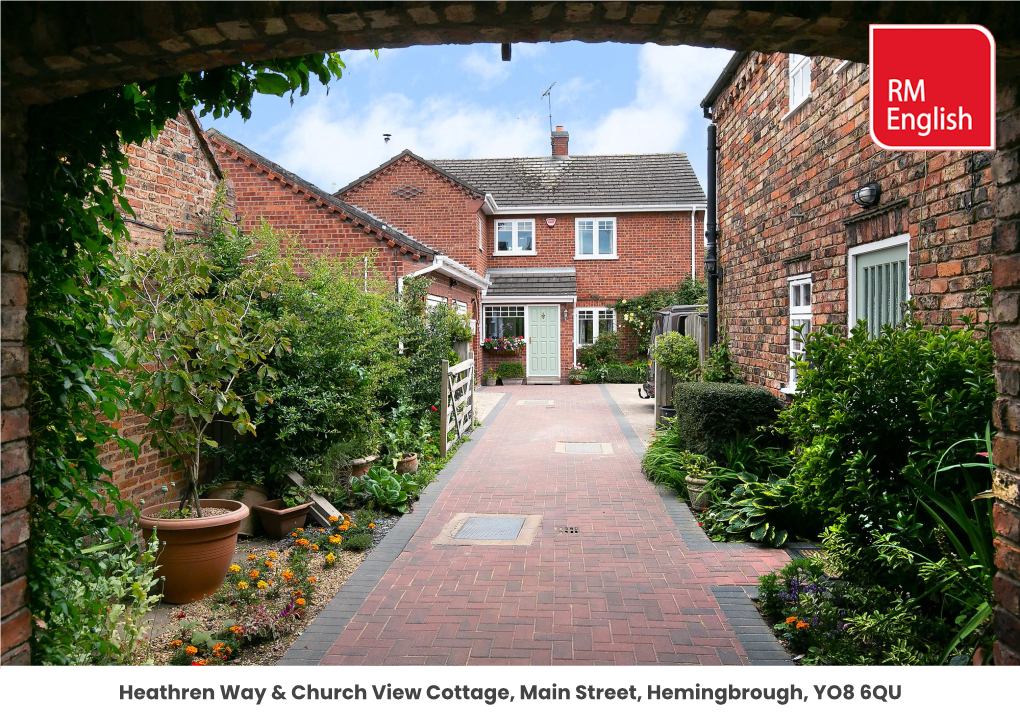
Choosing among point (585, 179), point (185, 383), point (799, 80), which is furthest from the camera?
point (585, 179)

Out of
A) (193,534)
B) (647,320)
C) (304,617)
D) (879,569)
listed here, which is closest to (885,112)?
(879,569)

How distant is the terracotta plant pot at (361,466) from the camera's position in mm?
7839

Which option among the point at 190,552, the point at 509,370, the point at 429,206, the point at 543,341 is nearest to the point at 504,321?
the point at 543,341

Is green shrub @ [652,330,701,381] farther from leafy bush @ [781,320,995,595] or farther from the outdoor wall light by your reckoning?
leafy bush @ [781,320,995,595]

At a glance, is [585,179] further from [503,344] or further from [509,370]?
[509,370]

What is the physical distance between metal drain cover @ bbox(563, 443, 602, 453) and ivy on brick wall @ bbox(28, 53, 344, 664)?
26.2 ft

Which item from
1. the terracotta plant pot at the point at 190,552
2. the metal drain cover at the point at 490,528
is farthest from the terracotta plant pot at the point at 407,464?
the terracotta plant pot at the point at 190,552

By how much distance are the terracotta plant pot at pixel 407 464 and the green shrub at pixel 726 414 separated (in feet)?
11.4

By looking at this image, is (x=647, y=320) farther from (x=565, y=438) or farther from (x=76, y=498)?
(x=76, y=498)

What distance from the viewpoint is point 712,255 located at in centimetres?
1049

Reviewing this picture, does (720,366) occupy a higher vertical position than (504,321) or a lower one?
lower

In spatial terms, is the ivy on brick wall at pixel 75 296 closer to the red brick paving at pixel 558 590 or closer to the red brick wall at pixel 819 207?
the red brick paving at pixel 558 590

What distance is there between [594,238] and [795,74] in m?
16.3

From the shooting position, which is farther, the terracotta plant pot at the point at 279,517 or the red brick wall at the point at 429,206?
the red brick wall at the point at 429,206
